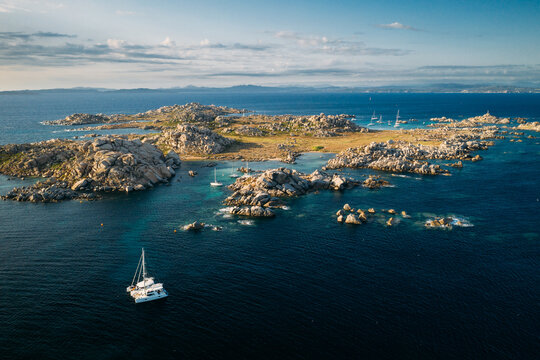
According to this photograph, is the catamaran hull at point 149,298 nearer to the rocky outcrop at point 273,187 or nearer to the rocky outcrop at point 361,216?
the rocky outcrop at point 273,187

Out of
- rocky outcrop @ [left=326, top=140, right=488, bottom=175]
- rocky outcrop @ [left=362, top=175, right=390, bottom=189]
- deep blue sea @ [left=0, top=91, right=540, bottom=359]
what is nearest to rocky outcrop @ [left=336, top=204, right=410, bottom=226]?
deep blue sea @ [left=0, top=91, right=540, bottom=359]

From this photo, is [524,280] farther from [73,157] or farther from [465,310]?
[73,157]

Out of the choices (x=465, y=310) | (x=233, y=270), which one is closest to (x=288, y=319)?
(x=233, y=270)

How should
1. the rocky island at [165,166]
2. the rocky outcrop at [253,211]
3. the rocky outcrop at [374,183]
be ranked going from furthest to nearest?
the rocky outcrop at [374,183] < the rocky island at [165,166] < the rocky outcrop at [253,211]

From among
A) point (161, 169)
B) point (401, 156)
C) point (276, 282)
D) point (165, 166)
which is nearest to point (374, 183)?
point (401, 156)

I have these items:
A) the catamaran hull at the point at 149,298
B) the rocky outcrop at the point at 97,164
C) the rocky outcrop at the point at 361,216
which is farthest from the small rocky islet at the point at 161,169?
the catamaran hull at the point at 149,298

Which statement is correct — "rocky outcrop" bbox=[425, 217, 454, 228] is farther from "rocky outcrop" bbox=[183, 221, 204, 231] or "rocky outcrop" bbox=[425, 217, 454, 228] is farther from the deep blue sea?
"rocky outcrop" bbox=[183, 221, 204, 231]
